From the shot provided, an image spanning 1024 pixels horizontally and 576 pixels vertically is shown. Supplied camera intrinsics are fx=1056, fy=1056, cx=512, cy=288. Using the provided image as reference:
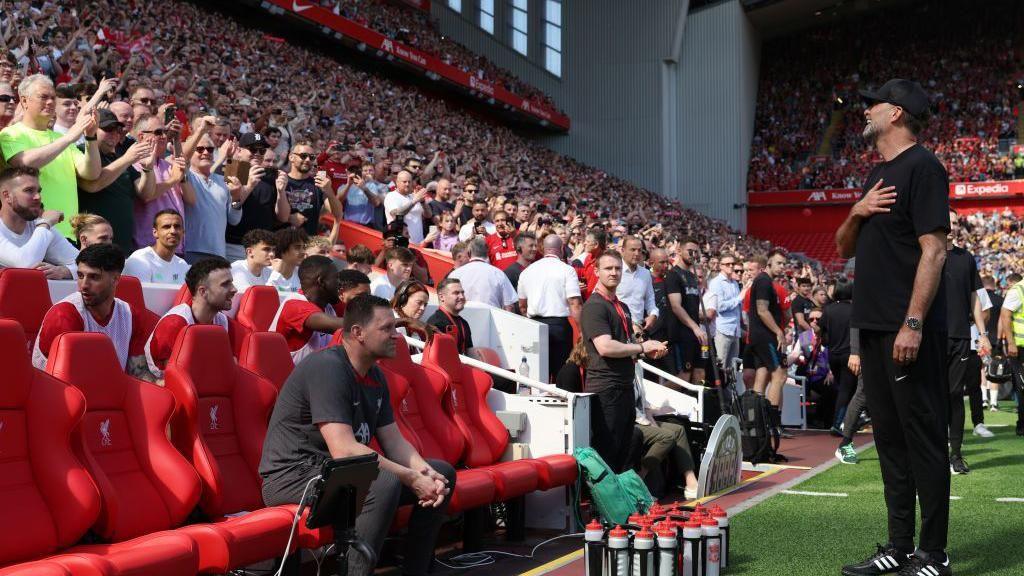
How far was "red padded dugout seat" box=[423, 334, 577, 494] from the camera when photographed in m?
6.23

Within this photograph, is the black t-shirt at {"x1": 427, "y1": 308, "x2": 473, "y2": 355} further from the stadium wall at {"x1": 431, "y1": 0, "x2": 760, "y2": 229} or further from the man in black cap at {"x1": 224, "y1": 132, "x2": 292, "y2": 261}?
the stadium wall at {"x1": 431, "y1": 0, "x2": 760, "y2": 229}

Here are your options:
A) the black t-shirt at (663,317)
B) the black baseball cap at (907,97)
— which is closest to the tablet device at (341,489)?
the black baseball cap at (907,97)

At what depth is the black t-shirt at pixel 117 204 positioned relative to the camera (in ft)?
21.8

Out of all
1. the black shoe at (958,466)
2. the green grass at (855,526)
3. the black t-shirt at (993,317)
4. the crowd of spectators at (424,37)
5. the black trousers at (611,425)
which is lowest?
the green grass at (855,526)

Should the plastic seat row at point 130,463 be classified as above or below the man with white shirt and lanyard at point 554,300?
below

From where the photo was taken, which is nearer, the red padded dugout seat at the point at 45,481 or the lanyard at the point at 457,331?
the red padded dugout seat at the point at 45,481

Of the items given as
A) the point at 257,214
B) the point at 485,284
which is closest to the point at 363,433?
the point at 257,214

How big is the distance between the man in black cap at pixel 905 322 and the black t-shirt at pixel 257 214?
5074 mm

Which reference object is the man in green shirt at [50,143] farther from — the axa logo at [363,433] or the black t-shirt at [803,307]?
the black t-shirt at [803,307]

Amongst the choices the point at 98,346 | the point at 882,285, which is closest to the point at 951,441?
the point at 882,285

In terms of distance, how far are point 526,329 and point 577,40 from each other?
2905 cm

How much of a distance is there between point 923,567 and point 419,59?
25.5 meters

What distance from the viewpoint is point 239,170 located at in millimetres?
8625

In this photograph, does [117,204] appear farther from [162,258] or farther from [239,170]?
[239,170]
